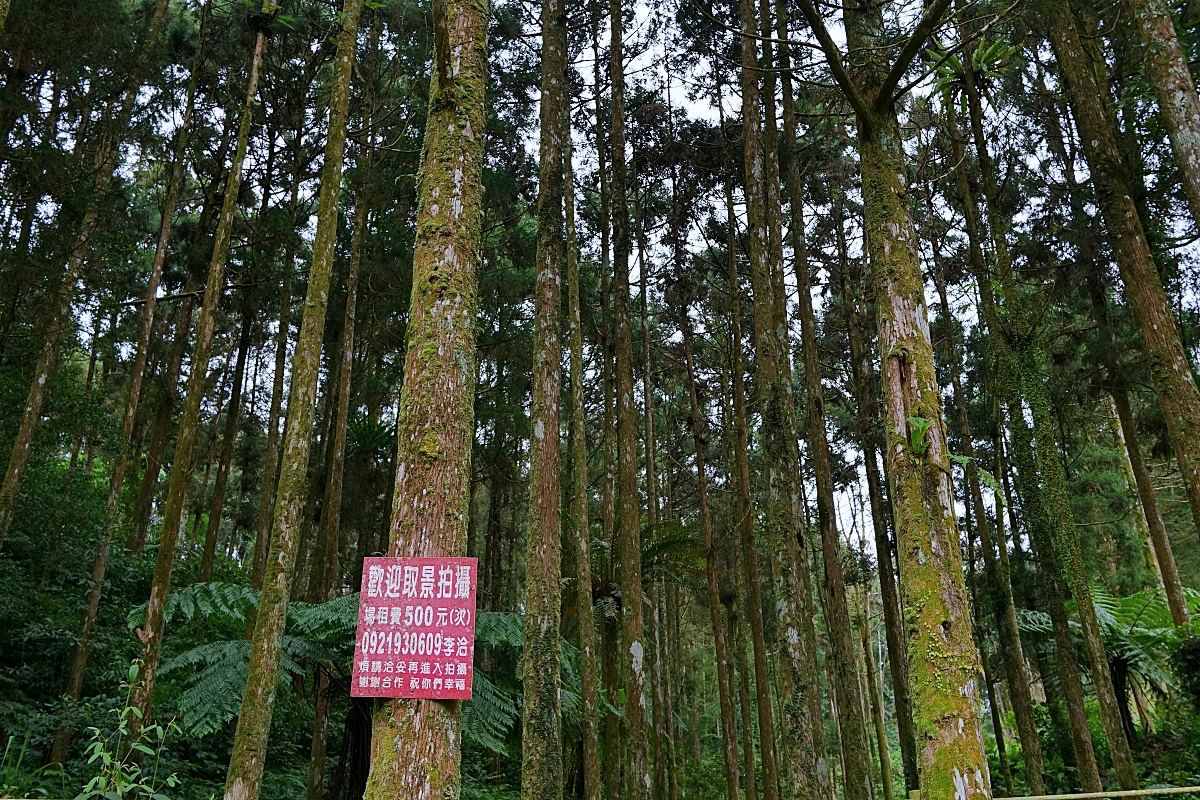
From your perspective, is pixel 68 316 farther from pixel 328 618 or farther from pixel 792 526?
pixel 792 526

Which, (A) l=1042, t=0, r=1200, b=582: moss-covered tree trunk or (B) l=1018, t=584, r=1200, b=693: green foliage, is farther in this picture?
(B) l=1018, t=584, r=1200, b=693: green foliage

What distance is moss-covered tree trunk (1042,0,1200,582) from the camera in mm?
5961

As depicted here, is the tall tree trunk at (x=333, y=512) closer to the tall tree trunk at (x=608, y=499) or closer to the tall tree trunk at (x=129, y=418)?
the tall tree trunk at (x=129, y=418)

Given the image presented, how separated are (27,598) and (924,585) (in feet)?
36.6

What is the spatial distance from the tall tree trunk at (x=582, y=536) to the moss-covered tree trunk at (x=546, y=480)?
18.0 inches

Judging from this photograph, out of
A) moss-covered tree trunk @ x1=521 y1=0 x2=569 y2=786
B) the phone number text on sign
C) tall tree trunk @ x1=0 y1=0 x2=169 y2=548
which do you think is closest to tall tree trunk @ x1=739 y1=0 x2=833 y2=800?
moss-covered tree trunk @ x1=521 y1=0 x2=569 y2=786

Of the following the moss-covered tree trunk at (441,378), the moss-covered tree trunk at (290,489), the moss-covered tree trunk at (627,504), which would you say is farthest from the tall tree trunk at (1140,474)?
the moss-covered tree trunk at (290,489)

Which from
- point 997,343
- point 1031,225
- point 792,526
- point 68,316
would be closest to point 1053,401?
point 1031,225

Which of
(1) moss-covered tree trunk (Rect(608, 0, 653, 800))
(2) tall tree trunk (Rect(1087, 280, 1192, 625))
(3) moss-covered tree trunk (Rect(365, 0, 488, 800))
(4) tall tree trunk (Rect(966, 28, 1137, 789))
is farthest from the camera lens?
(2) tall tree trunk (Rect(1087, 280, 1192, 625))

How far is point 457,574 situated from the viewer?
305cm

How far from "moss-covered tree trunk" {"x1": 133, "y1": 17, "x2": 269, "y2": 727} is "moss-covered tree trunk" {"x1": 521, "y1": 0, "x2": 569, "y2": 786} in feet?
9.36

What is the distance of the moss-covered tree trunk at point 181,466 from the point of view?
5527 mm

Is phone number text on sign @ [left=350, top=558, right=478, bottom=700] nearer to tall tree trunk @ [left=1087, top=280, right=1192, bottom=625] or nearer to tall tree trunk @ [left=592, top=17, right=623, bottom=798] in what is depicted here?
tall tree trunk @ [left=592, top=17, right=623, bottom=798]

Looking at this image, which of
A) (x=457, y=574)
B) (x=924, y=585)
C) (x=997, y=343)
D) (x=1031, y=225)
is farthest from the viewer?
(x=1031, y=225)
